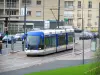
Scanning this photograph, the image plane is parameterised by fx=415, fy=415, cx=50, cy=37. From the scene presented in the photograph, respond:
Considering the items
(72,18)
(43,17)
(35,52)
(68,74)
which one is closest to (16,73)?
(68,74)

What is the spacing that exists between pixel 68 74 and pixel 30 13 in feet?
235

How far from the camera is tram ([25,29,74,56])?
40.8m

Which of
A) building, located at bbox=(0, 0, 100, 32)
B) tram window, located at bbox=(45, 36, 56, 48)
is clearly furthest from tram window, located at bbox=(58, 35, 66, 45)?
building, located at bbox=(0, 0, 100, 32)

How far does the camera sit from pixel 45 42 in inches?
1633

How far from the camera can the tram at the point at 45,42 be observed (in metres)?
40.8

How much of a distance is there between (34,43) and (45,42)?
1293 millimetres

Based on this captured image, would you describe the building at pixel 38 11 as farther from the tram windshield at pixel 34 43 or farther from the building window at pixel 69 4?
the tram windshield at pixel 34 43

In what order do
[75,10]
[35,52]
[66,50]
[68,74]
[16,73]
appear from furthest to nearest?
[75,10] → [66,50] → [35,52] → [16,73] → [68,74]

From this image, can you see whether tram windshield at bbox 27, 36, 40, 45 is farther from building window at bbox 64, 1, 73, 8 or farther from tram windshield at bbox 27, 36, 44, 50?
building window at bbox 64, 1, 73, 8

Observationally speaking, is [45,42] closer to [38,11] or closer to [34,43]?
[34,43]

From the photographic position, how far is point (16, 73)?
26875 millimetres

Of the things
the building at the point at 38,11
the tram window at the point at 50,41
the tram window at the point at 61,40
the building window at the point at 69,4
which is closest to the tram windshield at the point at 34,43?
the tram window at the point at 50,41

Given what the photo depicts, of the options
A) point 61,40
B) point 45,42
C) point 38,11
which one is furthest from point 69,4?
point 45,42

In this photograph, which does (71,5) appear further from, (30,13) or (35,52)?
(35,52)
